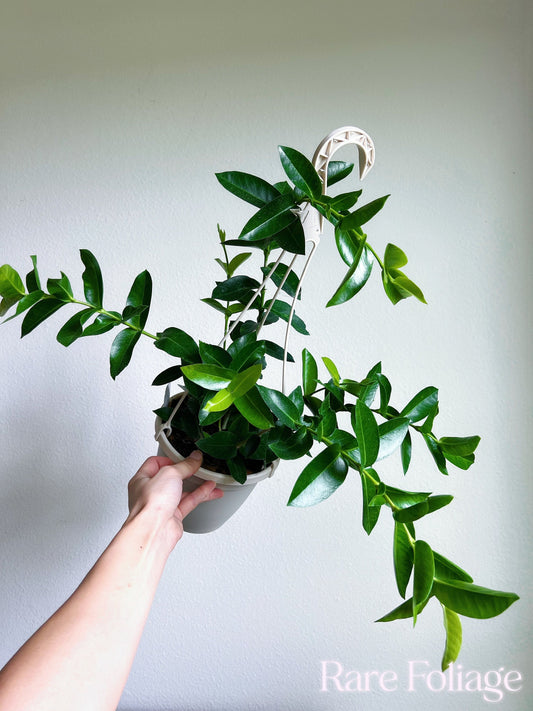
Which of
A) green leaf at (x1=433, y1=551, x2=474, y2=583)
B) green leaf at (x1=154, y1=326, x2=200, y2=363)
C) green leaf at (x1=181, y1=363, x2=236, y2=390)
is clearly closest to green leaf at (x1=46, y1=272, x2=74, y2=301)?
green leaf at (x1=154, y1=326, x2=200, y2=363)

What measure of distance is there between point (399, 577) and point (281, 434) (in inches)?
8.3

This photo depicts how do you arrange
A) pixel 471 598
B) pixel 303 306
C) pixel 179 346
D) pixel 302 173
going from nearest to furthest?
pixel 471 598 → pixel 302 173 → pixel 179 346 → pixel 303 306

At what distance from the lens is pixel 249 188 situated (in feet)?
2.41

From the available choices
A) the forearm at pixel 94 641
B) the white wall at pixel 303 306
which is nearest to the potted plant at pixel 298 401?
the forearm at pixel 94 641

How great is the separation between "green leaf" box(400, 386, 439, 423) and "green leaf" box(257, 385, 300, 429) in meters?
0.19

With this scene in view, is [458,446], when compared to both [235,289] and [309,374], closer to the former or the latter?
[309,374]

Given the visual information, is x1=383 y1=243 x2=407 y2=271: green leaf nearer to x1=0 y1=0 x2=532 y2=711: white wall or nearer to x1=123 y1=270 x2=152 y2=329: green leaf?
x1=123 y1=270 x2=152 y2=329: green leaf

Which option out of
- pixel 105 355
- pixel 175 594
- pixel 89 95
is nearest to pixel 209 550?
pixel 175 594

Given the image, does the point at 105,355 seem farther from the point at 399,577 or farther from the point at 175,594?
the point at 399,577

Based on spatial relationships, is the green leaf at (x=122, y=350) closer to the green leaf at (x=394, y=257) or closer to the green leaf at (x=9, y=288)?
the green leaf at (x=9, y=288)

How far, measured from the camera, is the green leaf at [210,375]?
2.21 ft

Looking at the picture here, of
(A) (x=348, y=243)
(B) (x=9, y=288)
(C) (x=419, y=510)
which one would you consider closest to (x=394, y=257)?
(A) (x=348, y=243)

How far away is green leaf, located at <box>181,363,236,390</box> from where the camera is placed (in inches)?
26.6

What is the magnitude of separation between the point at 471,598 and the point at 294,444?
0.25m
